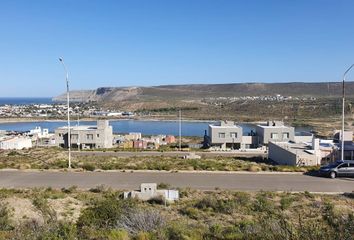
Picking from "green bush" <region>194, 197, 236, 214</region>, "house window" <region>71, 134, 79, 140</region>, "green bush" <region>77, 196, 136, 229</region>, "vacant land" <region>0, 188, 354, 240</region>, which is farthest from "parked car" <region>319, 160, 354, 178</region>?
"house window" <region>71, 134, 79, 140</region>

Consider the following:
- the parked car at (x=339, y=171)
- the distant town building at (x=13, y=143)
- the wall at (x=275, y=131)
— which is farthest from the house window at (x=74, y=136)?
the parked car at (x=339, y=171)

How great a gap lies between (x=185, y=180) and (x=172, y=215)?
748cm

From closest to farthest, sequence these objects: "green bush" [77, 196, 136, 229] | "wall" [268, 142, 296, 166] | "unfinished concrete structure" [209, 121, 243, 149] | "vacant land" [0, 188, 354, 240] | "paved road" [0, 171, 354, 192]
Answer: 1. "vacant land" [0, 188, 354, 240]
2. "green bush" [77, 196, 136, 229]
3. "paved road" [0, 171, 354, 192]
4. "wall" [268, 142, 296, 166]
5. "unfinished concrete structure" [209, 121, 243, 149]

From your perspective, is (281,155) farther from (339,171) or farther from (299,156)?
(339,171)

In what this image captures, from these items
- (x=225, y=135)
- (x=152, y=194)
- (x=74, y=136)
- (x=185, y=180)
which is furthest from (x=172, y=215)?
(x=74, y=136)

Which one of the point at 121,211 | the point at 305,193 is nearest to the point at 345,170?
the point at 305,193

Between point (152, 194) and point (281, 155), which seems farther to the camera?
point (281, 155)

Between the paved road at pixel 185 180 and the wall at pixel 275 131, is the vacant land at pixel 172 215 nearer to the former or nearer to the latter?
the paved road at pixel 185 180

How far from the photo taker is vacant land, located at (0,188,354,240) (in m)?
10.4

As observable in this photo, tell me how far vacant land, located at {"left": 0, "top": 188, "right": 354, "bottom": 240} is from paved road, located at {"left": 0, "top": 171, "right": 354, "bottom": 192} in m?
1.83

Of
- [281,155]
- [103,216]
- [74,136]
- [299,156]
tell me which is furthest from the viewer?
[74,136]

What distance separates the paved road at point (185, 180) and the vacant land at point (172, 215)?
1826 mm

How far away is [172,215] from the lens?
15078 mm

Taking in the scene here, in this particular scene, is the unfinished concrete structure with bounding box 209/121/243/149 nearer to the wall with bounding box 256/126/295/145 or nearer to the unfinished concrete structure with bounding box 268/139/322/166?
the wall with bounding box 256/126/295/145
